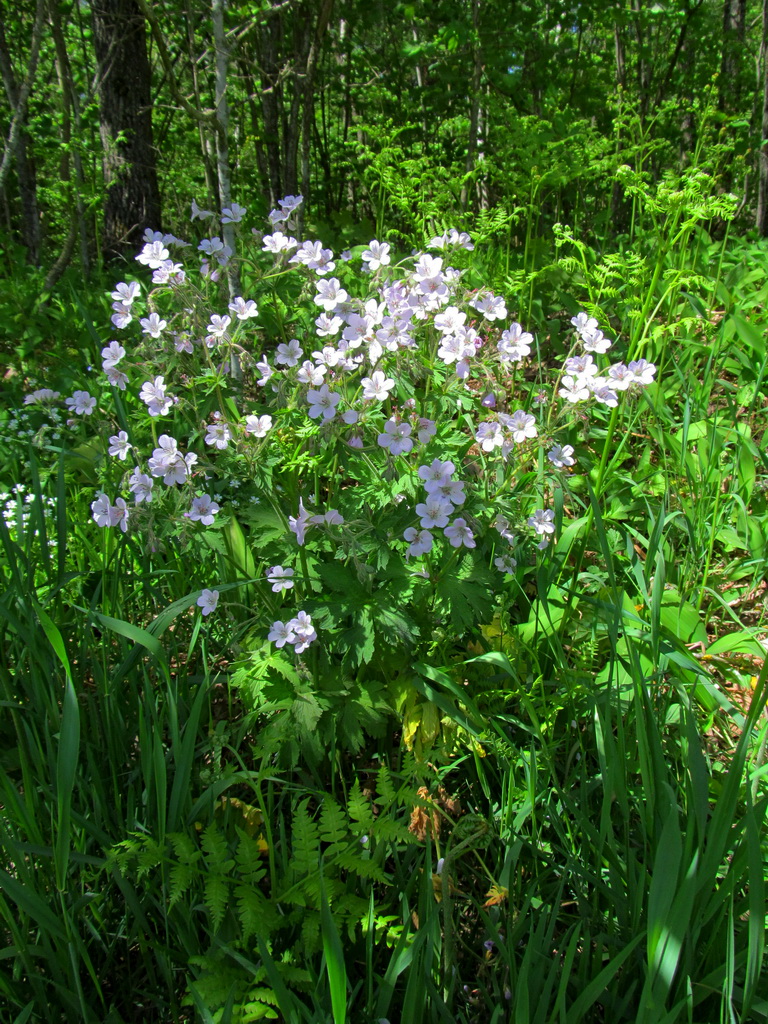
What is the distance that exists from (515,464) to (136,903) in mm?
1224

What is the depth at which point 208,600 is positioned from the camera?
1643 millimetres

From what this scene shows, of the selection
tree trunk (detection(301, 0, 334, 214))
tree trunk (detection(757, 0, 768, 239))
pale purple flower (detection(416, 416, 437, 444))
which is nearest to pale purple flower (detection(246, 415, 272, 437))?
pale purple flower (detection(416, 416, 437, 444))

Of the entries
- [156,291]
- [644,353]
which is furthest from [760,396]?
[156,291]

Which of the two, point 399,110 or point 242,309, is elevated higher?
point 399,110

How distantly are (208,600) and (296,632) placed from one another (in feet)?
0.76

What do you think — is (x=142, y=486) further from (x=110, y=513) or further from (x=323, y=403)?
(x=323, y=403)

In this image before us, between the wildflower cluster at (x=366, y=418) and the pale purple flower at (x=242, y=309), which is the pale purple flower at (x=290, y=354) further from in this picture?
the pale purple flower at (x=242, y=309)

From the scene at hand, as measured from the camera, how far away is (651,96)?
5461mm

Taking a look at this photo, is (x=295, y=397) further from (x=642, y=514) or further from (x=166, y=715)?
(x=642, y=514)

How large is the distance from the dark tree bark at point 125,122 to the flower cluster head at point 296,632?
345 centimetres

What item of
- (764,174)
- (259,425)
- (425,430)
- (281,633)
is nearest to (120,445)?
(259,425)

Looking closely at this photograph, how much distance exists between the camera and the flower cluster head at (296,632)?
155 cm

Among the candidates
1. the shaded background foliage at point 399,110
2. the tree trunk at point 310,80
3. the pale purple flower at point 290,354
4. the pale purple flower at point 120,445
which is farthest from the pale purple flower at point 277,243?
the tree trunk at point 310,80

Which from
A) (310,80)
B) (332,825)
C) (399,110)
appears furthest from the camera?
(399,110)
